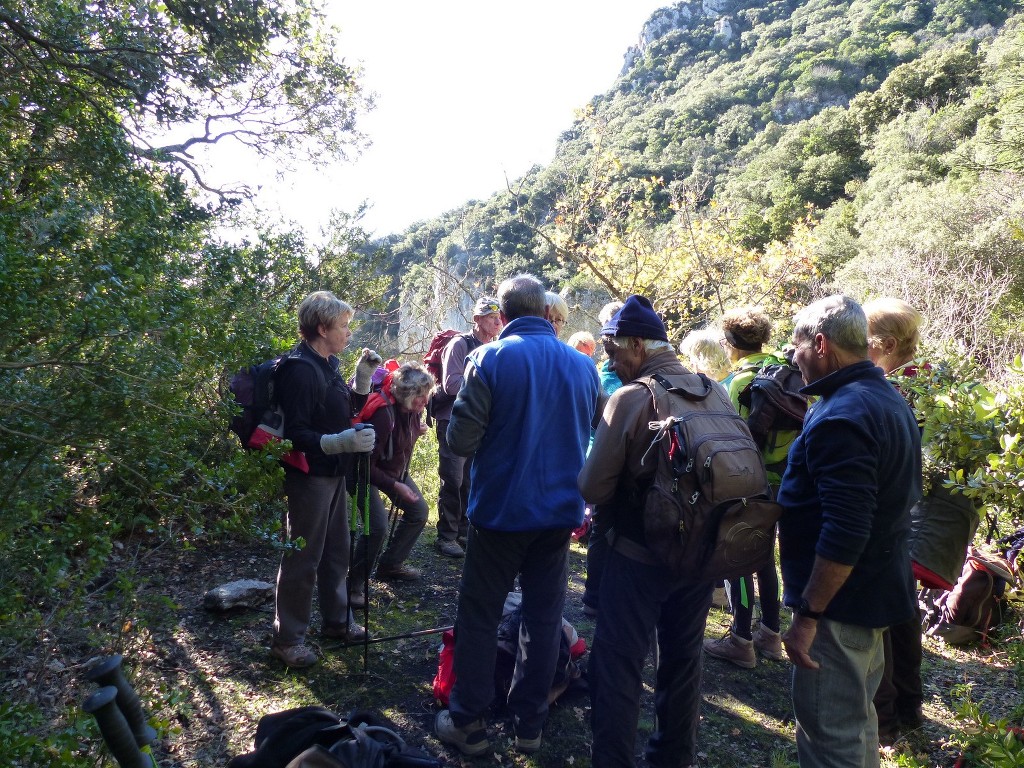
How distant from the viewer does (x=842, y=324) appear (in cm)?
227

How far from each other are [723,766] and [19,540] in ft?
10.1

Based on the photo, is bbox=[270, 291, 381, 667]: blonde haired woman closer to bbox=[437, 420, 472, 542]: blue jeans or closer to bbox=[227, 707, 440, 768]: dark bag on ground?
bbox=[227, 707, 440, 768]: dark bag on ground

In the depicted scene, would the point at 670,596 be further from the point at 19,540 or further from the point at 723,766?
the point at 19,540

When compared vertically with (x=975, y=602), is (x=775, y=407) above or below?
above

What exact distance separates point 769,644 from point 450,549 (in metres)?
2.67

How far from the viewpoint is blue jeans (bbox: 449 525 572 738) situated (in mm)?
2904

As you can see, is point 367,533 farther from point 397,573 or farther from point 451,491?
point 451,491

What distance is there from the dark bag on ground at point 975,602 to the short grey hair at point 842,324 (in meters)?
2.63

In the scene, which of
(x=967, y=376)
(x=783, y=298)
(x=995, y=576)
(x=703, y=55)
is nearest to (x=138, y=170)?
(x=967, y=376)

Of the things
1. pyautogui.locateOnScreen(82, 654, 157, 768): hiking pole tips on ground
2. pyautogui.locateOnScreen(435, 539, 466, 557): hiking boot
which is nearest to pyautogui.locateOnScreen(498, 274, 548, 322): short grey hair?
pyautogui.locateOnScreen(82, 654, 157, 768): hiking pole tips on ground

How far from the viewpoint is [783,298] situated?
13.5 m

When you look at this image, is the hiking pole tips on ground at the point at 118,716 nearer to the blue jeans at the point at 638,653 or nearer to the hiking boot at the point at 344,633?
the blue jeans at the point at 638,653

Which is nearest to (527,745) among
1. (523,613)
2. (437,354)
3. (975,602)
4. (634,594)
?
(523,613)

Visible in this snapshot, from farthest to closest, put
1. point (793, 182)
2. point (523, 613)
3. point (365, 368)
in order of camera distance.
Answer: point (793, 182), point (365, 368), point (523, 613)
